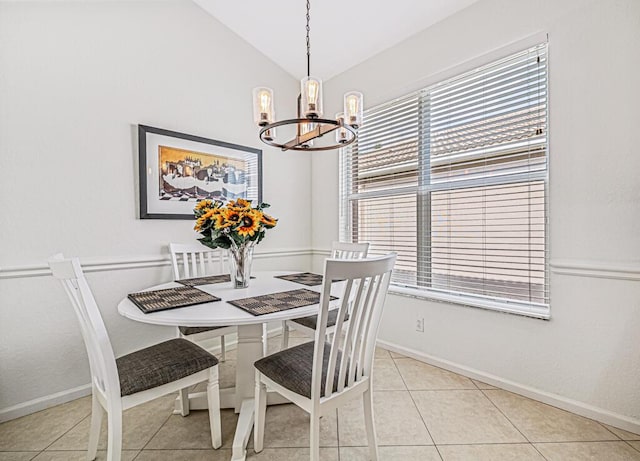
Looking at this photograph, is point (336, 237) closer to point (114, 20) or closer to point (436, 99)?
point (436, 99)

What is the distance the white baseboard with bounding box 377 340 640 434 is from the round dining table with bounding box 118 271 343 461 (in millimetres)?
1154

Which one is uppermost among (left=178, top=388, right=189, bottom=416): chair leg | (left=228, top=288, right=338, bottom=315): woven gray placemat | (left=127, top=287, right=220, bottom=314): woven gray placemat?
(left=127, top=287, right=220, bottom=314): woven gray placemat

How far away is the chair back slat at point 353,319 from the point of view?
3.65 feet

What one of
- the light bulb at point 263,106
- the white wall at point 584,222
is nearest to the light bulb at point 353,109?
the light bulb at point 263,106

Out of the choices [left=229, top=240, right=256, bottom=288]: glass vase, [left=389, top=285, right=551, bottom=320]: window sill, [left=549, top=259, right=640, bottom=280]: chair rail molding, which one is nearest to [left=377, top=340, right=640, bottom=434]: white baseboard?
[left=389, top=285, right=551, bottom=320]: window sill

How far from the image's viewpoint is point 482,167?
2195mm

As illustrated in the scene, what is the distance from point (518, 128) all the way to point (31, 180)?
10.0 ft

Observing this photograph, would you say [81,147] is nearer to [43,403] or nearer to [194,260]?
[194,260]

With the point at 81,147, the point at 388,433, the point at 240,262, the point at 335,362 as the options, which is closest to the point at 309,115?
the point at 240,262

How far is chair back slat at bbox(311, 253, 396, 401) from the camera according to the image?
111 centimetres

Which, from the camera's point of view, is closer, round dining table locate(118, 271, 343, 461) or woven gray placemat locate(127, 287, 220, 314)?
round dining table locate(118, 271, 343, 461)

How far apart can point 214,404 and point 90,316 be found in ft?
2.30

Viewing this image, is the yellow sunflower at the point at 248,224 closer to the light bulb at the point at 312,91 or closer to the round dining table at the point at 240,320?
the round dining table at the point at 240,320

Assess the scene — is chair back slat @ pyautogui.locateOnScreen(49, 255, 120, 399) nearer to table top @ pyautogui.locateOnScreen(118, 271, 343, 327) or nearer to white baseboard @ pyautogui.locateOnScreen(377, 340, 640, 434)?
table top @ pyautogui.locateOnScreen(118, 271, 343, 327)
